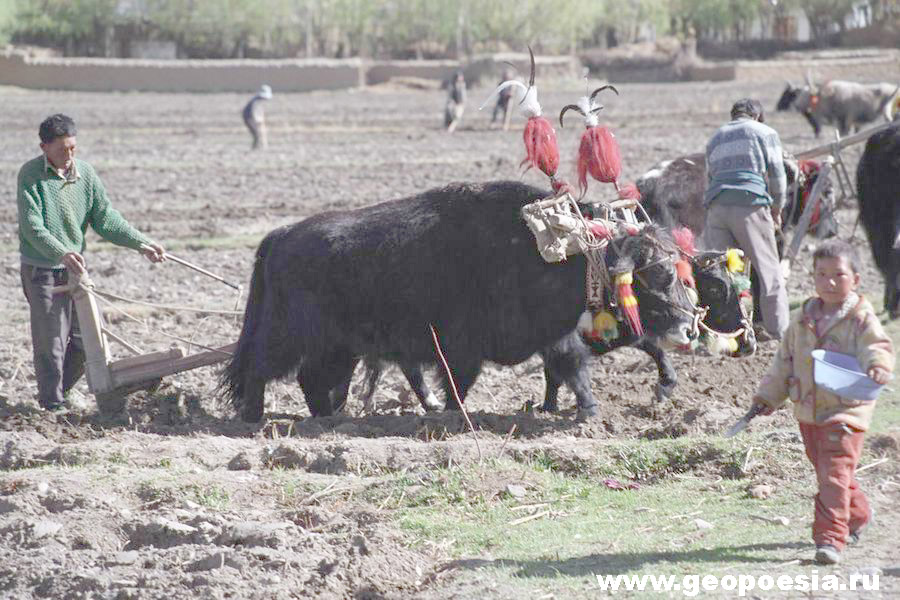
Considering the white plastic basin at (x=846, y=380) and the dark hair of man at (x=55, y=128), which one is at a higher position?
the dark hair of man at (x=55, y=128)

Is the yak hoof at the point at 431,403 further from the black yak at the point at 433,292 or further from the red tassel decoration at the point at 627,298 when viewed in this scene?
the red tassel decoration at the point at 627,298

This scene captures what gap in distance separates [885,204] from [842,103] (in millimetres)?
16711

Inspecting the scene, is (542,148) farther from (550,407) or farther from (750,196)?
(750,196)

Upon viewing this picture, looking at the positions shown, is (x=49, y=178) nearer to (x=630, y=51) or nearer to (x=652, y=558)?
(x=652, y=558)

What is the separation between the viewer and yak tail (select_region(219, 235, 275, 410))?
768cm

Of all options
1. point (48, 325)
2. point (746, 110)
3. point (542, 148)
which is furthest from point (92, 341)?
point (746, 110)

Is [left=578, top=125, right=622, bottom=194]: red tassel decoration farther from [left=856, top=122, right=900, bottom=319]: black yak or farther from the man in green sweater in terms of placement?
[left=856, top=122, right=900, bottom=319]: black yak

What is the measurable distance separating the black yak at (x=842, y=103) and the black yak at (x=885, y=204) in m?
15.4

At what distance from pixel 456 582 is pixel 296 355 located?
3.03 metres

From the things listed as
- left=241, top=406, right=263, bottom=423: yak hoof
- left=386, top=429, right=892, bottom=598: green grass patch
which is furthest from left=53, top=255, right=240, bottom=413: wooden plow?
left=386, top=429, right=892, bottom=598: green grass patch

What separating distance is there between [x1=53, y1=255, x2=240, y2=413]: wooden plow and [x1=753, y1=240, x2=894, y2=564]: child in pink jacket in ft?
12.5

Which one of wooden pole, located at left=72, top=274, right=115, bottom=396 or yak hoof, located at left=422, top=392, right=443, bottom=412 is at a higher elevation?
wooden pole, located at left=72, top=274, right=115, bottom=396

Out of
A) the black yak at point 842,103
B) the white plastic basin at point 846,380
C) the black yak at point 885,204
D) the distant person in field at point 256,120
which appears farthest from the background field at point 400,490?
the black yak at point 842,103

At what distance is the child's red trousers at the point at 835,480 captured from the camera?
4629mm
